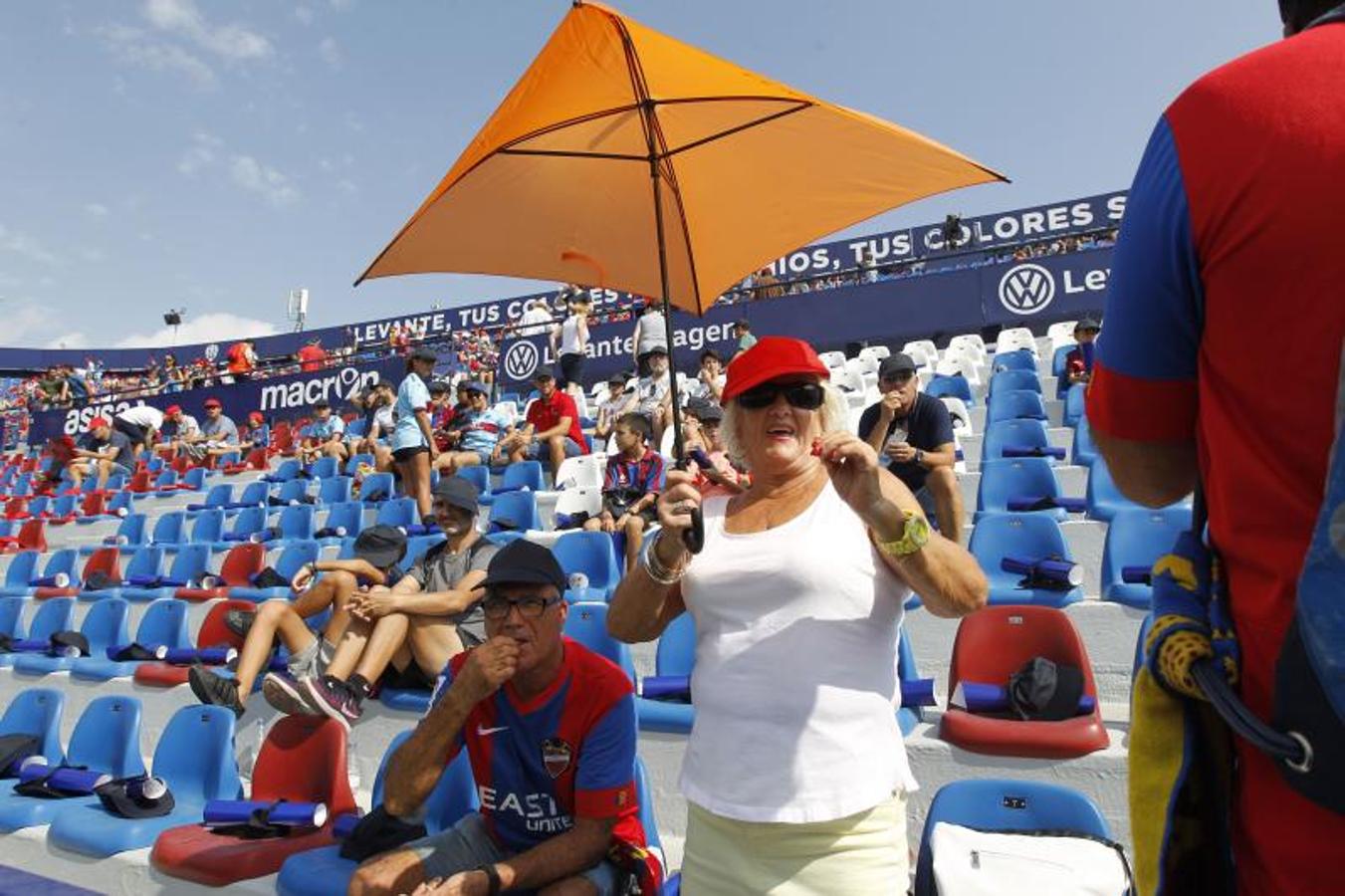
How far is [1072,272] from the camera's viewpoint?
38.7 ft

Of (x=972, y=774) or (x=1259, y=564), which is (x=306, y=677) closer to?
(x=972, y=774)

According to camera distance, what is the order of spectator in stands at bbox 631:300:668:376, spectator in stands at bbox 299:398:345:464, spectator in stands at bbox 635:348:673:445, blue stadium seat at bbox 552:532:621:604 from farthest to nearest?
spectator in stands at bbox 299:398:345:464 → spectator in stands at bbox 631:300:668:376 → spectator in stands at bbox 635:348:673:445 → blue stadium seat at bbox 552:532:621:604

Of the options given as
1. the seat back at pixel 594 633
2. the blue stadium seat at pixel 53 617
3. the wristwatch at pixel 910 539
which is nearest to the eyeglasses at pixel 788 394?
the wristwatch at pixel 910 539

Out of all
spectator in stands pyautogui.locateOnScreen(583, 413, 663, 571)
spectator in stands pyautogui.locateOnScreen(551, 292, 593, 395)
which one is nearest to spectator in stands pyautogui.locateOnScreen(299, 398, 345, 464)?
spectator in stands pyautogui.locateOnScreen(551, 292, 593, 395)

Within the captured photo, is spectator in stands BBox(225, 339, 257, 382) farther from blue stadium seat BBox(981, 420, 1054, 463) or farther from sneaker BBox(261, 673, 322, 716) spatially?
blue stadium seat BBox(981, 420, 1054, 463)

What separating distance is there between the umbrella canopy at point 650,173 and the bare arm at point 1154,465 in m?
1.33

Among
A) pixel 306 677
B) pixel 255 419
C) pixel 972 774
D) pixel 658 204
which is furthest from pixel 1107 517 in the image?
pixel 255 419

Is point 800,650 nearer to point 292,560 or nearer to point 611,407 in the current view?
point 292,560

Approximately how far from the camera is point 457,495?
3.88m

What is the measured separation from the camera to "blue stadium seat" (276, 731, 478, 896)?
243 cm

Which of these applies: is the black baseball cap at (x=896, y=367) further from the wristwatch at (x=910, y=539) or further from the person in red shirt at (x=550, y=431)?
the person in red shirt at (x=550, y=431)

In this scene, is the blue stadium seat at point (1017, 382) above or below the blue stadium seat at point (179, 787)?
above

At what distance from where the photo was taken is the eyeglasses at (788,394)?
1591 mm

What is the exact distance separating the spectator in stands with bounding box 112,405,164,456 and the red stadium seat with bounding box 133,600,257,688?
9483 mm
